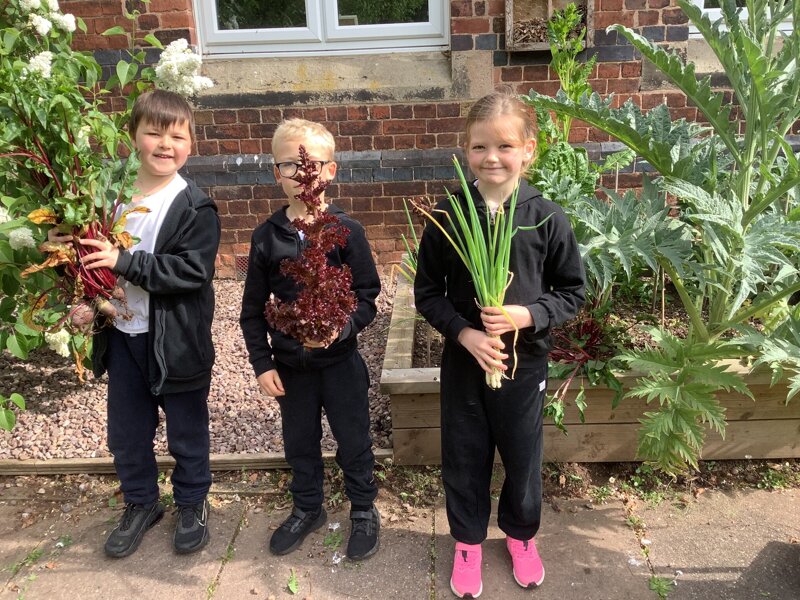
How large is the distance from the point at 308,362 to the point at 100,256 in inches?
31.1

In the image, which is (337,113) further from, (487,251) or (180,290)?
(487,251)

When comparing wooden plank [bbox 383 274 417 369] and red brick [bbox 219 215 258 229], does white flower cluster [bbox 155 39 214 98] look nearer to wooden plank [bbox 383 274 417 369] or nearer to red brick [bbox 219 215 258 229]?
wooden plank [bbox 383 274 417 369]

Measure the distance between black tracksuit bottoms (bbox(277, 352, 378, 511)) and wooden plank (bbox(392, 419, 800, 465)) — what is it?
44 cm

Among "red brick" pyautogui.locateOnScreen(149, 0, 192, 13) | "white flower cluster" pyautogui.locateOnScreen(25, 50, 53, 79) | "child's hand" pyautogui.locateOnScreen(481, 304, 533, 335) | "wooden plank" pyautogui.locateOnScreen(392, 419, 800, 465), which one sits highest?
"red brick" pyautogui.locateOnScreen(149, 0, 192, 13)

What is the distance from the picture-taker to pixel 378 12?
512 cm

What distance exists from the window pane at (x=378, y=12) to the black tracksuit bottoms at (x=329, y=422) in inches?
144

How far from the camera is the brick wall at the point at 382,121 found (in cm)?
479

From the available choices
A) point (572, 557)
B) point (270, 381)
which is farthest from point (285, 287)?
point (572, 557)

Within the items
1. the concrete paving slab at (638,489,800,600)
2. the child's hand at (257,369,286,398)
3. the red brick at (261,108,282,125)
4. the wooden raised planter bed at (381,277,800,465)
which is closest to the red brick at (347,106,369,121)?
the red brick at (261,108,282,125)

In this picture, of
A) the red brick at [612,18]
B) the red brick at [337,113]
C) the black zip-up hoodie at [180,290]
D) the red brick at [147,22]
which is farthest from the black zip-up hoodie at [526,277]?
the red brick at [147,22]

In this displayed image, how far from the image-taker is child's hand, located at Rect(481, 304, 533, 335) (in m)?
1.97

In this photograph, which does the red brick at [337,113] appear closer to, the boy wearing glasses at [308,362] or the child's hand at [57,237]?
the boy wearing glasses at [308,362]

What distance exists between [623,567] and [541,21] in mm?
3864

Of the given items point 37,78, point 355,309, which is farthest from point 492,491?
point 37,78
